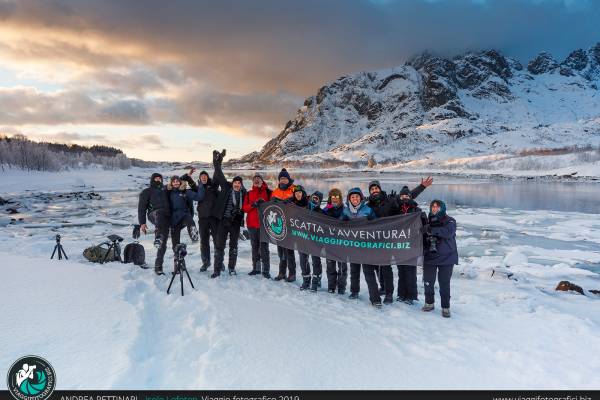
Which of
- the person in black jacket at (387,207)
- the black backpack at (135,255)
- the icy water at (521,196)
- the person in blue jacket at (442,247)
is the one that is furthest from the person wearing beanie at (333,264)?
the icy water at (521,196)

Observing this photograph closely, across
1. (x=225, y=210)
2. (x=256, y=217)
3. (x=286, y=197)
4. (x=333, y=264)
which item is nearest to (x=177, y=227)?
(x=225, y=210)

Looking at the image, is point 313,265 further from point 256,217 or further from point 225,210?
point 225,210

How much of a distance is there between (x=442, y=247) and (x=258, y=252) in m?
4.56

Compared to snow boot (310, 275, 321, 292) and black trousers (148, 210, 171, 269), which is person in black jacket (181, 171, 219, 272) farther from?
snow boot (310, 275, 321, 292)

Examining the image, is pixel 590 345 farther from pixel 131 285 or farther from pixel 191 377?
pixel 131 285

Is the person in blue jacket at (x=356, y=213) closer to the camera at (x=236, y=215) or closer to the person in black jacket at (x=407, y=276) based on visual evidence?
the person in black jacket at (x=407, y=276)

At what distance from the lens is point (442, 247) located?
678 centimetres

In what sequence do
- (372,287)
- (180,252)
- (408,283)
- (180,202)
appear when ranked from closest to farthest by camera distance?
(372,287) < (180,252) < (408,283) < (180,202)

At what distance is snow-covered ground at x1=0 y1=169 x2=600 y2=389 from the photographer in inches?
165

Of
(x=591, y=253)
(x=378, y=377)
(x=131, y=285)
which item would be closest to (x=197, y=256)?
(x=131, y=285)

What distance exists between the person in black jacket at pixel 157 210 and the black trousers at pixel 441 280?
226 inches

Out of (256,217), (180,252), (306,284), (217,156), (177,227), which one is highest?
(217,156)

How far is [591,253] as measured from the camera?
14.0 metres

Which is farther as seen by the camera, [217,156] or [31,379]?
[217,156]
